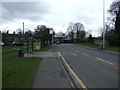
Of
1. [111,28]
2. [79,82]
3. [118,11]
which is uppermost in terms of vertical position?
[118,11]

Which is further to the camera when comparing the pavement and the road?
the road

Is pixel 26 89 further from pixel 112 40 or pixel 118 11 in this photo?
pixel 118 11

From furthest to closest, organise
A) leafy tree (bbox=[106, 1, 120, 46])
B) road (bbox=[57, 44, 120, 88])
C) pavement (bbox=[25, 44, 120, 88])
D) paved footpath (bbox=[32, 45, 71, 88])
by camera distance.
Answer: leafy tree (bbox=[106, 1, 120, 46]) → road (bbox=[57, 44, 120, 88]) → pavement (bbox=[25, 44, 120, 88]) → paved footpath (bbox=[32, 45, 71, 88])

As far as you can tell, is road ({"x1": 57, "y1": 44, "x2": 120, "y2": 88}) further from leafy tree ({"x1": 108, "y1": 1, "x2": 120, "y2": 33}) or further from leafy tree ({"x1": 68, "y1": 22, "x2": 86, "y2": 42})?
leafy tree ({"x1": 68, "y1": 22, "x2": 86, "y2": 42})

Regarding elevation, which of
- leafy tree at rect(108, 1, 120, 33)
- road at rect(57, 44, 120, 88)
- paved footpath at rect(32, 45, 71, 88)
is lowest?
road at rect(57, 44, 120, 88)

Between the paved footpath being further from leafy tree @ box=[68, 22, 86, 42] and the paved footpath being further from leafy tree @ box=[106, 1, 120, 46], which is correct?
leafy tree @ box=[68, 22, 86, 42]

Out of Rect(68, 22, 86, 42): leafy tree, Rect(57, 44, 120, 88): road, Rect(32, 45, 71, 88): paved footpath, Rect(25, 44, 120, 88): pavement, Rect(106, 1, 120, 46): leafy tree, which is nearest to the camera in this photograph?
Rect(32, 45, 71, 88): paved footpath

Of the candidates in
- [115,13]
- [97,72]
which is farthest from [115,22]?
[97,72]

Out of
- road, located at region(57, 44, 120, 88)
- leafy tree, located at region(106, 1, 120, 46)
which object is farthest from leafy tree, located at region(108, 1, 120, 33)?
road, located at region(57, 44, 120, 88)

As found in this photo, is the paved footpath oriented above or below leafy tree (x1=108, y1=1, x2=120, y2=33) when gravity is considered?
below

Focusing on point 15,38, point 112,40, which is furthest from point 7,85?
point 15,38

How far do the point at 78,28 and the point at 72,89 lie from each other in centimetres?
11166

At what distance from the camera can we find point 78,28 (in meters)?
118

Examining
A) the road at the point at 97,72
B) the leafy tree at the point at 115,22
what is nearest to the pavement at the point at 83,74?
the road at the point at 97,72
